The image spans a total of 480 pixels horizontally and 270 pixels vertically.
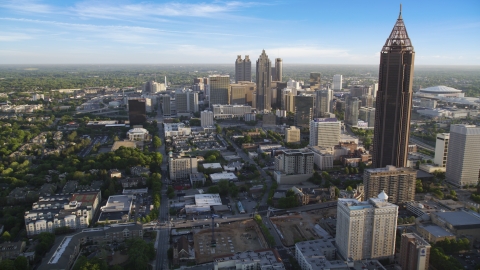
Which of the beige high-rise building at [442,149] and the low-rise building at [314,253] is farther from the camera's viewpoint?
the beige high-rise building at [442,149]

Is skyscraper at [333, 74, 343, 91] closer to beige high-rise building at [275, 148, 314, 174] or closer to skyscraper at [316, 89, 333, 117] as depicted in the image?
skyscraper at [316, 89, 333, 117]

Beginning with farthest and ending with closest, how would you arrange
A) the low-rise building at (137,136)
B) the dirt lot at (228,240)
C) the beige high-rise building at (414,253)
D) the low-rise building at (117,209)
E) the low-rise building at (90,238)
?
the low-rise building at (137,136)
the low-rise building at (117,209)
the dirt lot at (228,240)
the low-rise building at (90,238)
the beige high-rise building at (414,253)

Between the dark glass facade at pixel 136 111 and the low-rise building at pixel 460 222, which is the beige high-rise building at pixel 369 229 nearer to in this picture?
the low-rise building at pixel 460 222

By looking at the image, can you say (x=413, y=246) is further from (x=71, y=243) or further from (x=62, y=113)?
(x=62, y=113)

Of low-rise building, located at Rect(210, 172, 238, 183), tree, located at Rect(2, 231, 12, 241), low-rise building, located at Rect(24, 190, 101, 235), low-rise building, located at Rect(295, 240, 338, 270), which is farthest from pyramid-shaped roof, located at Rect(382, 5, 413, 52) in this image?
tree, located at Rect(2, 231, 12, 241)

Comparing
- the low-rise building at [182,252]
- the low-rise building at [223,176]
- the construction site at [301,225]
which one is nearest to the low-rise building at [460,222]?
the construction site at [301,225]
